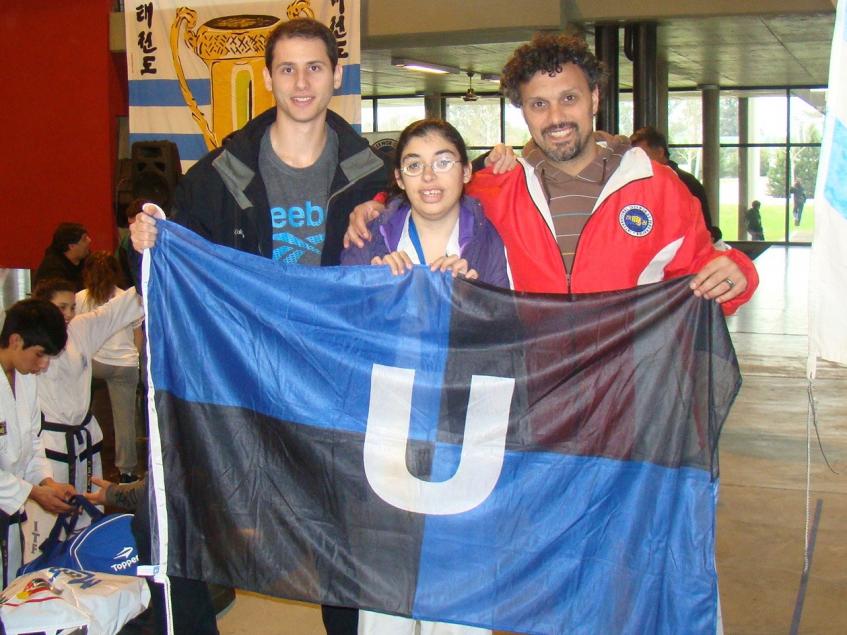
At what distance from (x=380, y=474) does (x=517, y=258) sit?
0.66m

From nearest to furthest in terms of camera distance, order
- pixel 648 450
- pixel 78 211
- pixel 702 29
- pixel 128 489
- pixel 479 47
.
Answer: pixel 648 450 → pixel 128 489 → pixel 78 211 → pixel 702 29 → pixel 479 47

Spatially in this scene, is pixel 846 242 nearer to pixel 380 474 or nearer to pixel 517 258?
pixel 517 258

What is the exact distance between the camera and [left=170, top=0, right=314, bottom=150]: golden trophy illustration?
7.66m

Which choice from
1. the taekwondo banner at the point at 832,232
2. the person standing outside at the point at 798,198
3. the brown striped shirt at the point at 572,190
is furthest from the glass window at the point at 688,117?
the taekwondo banner at the point at 832,232

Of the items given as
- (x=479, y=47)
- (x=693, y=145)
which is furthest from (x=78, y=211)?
(x=693, y=145)

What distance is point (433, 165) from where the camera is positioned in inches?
102

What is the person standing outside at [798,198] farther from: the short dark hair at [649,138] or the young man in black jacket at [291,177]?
the young man in black jacket at [291,177]

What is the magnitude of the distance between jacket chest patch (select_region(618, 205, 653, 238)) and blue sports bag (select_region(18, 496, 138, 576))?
1.94 metres

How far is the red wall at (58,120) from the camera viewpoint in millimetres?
9953

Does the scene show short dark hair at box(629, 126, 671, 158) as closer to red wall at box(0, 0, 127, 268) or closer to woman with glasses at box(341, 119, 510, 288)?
woman with glasses at box(341, 119, 510, 288)

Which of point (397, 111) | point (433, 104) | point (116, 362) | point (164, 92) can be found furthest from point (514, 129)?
point (116, 362)

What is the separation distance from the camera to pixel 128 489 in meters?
3.56

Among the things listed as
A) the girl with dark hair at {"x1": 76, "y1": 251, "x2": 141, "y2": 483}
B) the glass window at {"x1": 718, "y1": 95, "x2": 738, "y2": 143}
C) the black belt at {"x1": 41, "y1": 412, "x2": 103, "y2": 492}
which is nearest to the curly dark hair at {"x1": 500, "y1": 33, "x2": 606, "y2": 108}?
the black belt at {"x1": 41, "y1": 412, "x2": 103, "y2": 492}

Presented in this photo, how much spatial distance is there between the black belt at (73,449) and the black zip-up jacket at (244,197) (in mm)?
1966
